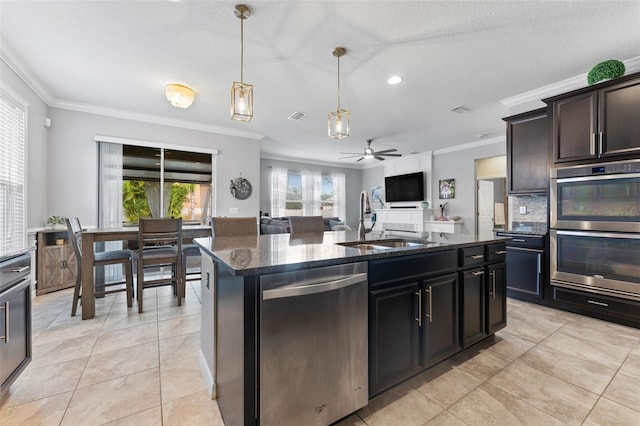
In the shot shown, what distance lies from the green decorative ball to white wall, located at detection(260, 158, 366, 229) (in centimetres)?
643

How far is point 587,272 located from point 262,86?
13.8ft

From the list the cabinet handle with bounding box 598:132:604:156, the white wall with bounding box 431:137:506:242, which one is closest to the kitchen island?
the cabinet handle with bounding box 598:132:604:156

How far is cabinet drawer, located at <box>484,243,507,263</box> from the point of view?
2154mm

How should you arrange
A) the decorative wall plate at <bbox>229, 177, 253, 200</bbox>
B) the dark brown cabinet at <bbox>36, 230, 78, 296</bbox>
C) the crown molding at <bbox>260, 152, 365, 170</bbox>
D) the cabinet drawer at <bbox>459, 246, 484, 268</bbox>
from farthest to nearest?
the crown molding at <bbox>260, 152, 365, 170</bbox> < the decorative wall plate at <bbox>229, 177, 253, 200</bbox> < the dark brown cabinet at <bbox>36, 230, 78, 296</bbox> < the cabinet drawer at <bbox>459, 246, 484, 268</bbox>

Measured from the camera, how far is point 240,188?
5.30 m

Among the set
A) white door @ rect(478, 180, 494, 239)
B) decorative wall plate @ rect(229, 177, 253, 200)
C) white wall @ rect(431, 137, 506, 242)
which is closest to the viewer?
decorative wall plate @ rect(229, 177, 253, 200)

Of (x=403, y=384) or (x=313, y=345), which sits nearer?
(x=313, y=345)

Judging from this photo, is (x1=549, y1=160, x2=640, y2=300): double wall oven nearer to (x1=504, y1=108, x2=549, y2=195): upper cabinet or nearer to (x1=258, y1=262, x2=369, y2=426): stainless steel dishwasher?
(x1=504, y1=108, x2=549, y2=195): upper cabinet

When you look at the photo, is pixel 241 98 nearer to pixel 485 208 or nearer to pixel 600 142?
pixel 600 142

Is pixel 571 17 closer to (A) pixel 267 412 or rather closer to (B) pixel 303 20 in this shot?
(B) pixel 303 20

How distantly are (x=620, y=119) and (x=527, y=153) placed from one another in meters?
0.89

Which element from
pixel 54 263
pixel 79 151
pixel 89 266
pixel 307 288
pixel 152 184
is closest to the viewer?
pixel 307 288

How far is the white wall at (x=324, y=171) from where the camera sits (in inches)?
300

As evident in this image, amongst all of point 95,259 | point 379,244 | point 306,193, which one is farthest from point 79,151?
point 306,193
